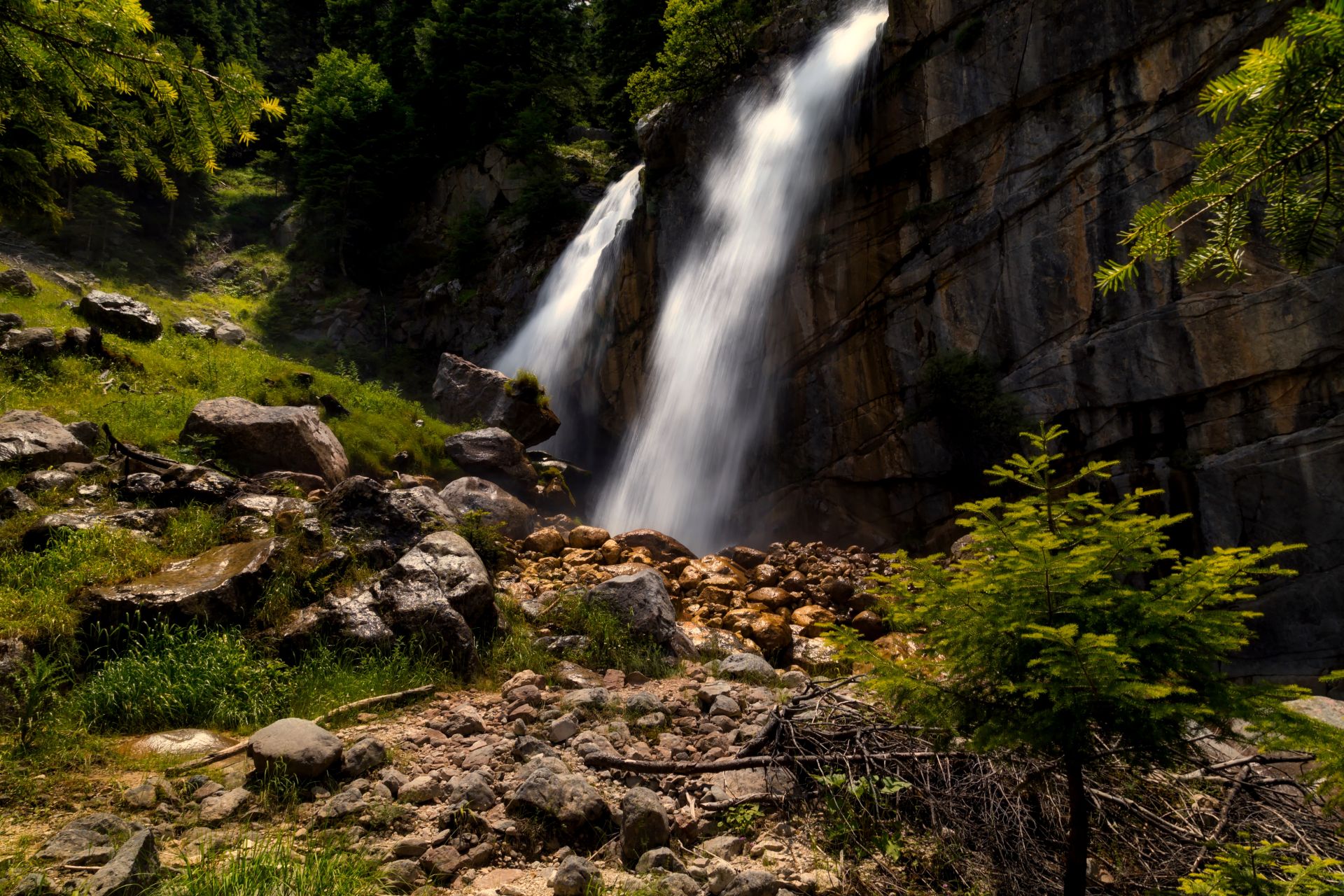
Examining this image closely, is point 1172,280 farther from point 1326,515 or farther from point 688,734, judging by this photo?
point 688,734

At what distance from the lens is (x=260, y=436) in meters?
9.30

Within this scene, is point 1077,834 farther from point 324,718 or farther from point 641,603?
point 641,603

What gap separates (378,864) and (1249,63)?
4.21 meters

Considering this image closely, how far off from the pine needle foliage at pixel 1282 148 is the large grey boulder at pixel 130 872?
12.9 ft

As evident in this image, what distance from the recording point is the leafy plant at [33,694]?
3.85 m

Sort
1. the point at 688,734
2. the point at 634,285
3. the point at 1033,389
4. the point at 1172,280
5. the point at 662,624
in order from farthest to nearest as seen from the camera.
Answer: the point at 634,285 < the point at 1033,389 < the point at 1172,280 < the point at 662,624 < the point at 688,734

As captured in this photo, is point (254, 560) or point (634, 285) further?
point (634, 285)

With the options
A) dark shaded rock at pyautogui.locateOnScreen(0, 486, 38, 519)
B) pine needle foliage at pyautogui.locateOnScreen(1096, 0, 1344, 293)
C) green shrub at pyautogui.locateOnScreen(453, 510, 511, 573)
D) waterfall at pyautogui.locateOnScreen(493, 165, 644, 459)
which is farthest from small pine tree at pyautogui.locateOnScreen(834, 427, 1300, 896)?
waterfall at pyautogui.locateOnScreen(493, 165, 644, 459)

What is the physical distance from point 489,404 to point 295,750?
13707mm

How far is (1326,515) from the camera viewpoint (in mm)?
9633

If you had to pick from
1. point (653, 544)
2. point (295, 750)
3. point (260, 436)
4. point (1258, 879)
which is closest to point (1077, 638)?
point (1258, 879)

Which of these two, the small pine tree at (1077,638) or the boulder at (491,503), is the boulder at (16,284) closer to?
the boulder at (491,503)

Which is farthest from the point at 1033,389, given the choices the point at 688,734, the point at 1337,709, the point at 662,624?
the point at 688,734

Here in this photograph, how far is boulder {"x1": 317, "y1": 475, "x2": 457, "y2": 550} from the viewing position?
7035 millimetres
